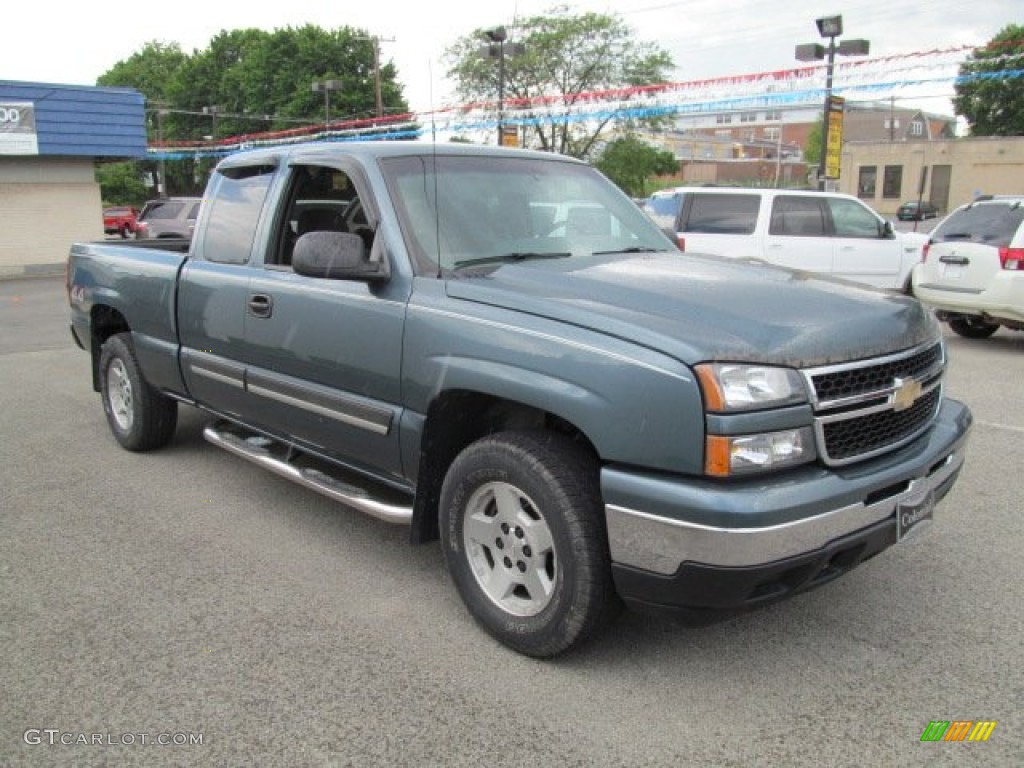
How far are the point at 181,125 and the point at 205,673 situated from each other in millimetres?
72894

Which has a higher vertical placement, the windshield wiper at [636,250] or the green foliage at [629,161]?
the green foliage at [629,161]

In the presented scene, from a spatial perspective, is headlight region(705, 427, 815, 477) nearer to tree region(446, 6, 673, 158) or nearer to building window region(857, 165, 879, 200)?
tree region(446, 6, 673, 158)

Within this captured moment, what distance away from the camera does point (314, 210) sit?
4.36m

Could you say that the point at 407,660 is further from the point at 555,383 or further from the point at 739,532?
the point at 739,532

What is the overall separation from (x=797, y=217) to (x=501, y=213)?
361 inches

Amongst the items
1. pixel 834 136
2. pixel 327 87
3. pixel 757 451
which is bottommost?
pixel 757 451

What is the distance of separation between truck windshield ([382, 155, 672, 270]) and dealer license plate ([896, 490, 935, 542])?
173cm

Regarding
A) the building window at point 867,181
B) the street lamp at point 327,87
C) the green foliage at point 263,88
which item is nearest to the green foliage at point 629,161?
the green foliage at point 263,88

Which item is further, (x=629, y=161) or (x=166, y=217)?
(x=629, y=161)

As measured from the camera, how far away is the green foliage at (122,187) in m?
64.6

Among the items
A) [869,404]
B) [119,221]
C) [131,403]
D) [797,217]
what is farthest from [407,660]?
[119,221]

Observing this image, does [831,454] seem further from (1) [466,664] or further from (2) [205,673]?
(2) [205,673]

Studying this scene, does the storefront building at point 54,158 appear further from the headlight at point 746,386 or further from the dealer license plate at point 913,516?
the dealer license plate at point 913,516

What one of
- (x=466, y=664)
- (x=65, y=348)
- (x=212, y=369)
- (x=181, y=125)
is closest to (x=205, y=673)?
(x=466, y=664)
